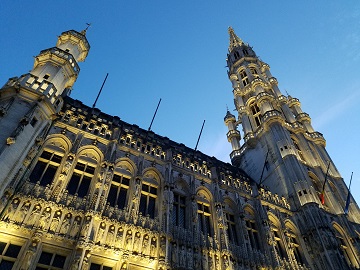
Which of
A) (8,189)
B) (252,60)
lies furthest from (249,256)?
(252,60)

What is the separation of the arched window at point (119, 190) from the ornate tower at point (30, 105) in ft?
16.8

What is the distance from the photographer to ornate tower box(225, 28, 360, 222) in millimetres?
28625

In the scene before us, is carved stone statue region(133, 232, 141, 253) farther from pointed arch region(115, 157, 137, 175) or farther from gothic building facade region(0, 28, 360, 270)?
pointed arch region(115, 157, 137, 175)

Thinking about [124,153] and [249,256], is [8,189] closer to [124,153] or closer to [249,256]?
[124,153]

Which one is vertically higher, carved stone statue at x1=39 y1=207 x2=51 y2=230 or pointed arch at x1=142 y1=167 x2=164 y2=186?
pointed arch at x1=142 y1=167 x2=164 y2=186

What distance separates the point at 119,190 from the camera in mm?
18984

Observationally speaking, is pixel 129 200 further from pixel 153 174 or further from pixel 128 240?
pixel 153 174

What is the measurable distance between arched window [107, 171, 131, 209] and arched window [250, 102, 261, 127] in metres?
24.3

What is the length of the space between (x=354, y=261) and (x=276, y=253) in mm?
7970

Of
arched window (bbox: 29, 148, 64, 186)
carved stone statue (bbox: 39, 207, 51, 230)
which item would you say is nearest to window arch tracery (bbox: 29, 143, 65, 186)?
arched window (bbox: 29, 148, 64, 186)

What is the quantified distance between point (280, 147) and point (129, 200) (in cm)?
1915

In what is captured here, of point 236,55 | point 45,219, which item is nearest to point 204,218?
point 45,219

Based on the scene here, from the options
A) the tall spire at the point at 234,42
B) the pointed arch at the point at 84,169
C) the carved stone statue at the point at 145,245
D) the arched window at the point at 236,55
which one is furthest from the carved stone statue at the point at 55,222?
the tall spire at the point at 234,42

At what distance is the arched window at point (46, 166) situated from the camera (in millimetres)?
16828
